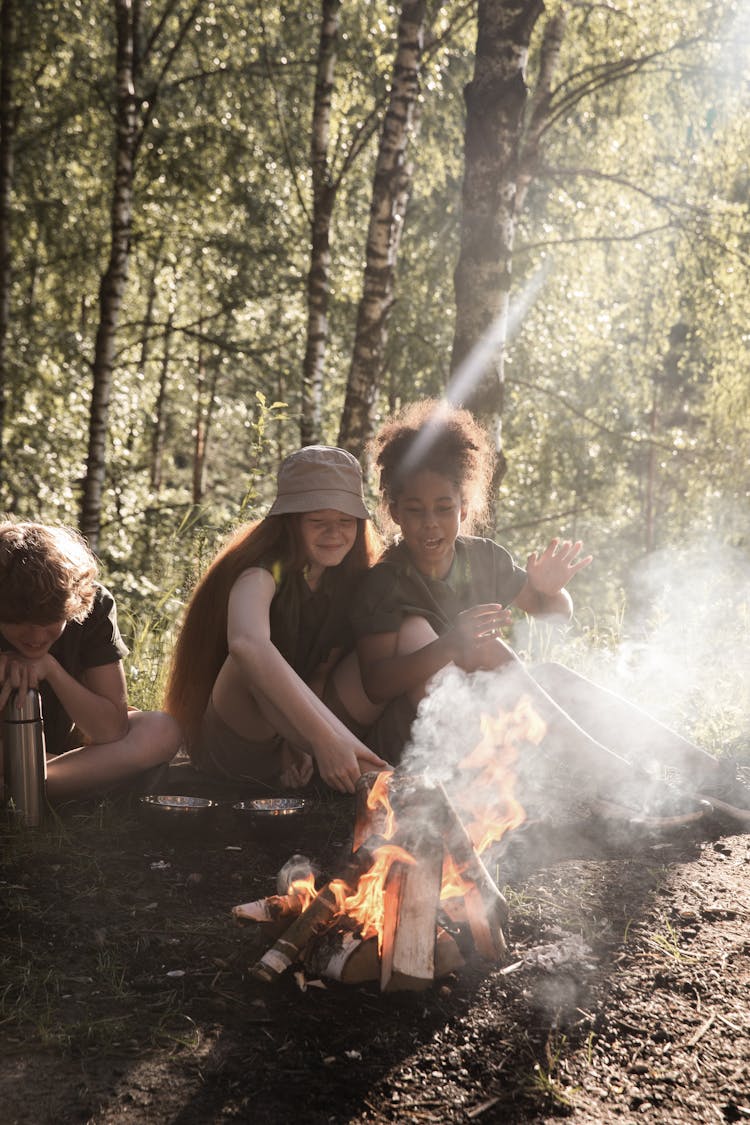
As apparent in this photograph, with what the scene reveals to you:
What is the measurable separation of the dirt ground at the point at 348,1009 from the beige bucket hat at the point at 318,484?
1227 millimetres

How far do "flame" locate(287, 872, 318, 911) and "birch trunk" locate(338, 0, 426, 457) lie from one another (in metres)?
5.64

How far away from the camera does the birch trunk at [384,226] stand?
23.6ft

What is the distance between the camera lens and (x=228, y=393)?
18.8 m

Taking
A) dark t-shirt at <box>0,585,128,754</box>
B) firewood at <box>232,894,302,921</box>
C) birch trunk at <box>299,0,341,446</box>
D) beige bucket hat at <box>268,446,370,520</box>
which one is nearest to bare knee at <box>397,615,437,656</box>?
beige bucket hat at <box>268,446,370,520</box>

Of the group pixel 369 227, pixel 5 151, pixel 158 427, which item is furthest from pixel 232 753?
pixel 158 427

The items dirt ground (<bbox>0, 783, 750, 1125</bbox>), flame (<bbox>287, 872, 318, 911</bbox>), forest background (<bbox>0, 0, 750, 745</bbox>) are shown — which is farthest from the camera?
forest background (<bbox>0, 0, 750, 745</bbox>)

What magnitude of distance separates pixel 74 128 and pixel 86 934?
13363 millimetres

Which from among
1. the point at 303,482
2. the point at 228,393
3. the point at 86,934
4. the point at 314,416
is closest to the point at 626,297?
the point at 228,393

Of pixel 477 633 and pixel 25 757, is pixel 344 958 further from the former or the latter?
pixel 25 757

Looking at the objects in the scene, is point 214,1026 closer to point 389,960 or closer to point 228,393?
point 389,960

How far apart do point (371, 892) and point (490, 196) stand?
472cm

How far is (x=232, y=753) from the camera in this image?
392cm

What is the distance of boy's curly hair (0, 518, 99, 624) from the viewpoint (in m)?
3.15

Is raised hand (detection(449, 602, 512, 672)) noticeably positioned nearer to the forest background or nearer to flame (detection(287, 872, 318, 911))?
flame (detection(287, 872, 318, 911))
